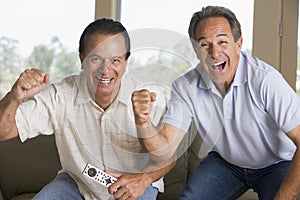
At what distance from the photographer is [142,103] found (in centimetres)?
140

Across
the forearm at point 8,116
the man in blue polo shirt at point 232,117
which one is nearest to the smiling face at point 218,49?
the man in blue polo shirt at point 232,117

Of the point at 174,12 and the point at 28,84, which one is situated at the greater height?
the point at 174,12

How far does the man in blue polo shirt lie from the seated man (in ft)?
0.24

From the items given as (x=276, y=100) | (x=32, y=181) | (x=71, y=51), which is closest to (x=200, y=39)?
(x=276, y=100)

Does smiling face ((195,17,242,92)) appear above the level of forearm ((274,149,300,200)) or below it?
above

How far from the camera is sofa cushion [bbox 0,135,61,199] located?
222cm

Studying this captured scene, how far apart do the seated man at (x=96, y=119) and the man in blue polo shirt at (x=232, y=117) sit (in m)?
0.07

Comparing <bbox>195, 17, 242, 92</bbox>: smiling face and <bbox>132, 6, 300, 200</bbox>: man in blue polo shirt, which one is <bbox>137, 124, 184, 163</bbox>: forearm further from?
<bbox>195, 17, 242, 92</bbox>: smiling face

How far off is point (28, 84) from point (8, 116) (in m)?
0.14

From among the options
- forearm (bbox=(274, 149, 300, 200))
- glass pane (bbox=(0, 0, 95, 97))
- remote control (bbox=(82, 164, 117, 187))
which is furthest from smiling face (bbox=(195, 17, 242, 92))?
glass pane (bbox=(0, 0, 95, 97))

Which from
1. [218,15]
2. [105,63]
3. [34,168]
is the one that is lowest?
[34,168]

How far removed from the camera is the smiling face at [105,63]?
144 cm

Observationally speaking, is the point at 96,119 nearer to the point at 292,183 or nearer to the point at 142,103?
the point at 142,103

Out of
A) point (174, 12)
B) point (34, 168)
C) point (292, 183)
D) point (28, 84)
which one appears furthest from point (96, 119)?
point (174, 12)
